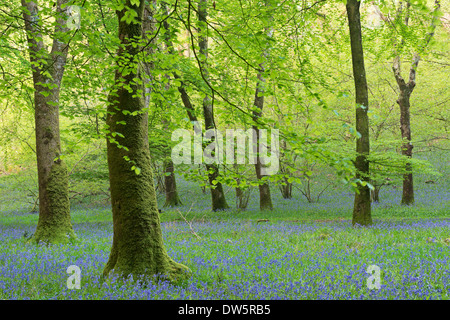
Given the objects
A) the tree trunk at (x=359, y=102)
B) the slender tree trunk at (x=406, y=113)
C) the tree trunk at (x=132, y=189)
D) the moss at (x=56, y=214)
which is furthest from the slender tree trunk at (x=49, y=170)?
the slender tree trunk at (x=406, y=113)

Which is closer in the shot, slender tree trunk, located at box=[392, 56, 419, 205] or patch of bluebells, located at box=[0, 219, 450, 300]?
patch of bluebells, located at box=[0, 219, 450, 300]

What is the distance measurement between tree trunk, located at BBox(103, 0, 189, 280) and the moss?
4598 mm

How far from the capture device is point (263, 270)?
16.9 ft

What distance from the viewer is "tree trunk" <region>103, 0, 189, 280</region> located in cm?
473

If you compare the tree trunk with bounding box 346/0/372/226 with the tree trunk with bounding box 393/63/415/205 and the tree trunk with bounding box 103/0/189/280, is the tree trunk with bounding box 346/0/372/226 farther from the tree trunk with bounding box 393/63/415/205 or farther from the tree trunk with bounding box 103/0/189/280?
the tree trunk with bounding box 393/63/415/205

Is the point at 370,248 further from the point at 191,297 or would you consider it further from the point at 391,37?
the point at 391,37

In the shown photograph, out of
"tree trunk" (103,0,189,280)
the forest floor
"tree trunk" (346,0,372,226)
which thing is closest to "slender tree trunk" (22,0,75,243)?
the forest floor

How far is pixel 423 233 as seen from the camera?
28.0ft

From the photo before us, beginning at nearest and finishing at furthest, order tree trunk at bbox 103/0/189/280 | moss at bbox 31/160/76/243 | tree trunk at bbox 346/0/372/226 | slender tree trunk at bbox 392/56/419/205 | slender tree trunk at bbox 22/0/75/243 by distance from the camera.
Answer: tree trunk at bbox 103/0/189/280 → moss at bbox 31/160/76/243 → slender tree trunk at bbox 22/0/75/243 → tree trunk at bbox 346/0/372/226 → slender tree trunk at bbox 392/56/419/205

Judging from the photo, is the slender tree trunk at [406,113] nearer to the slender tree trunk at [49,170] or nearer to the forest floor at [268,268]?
the forest floor at [268,268]

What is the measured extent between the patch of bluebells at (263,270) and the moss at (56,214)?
2.18ft

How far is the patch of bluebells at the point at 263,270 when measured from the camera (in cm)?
413

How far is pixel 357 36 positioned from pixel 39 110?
10.2 meters

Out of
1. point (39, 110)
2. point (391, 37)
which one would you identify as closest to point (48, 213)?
point (39, 110)
